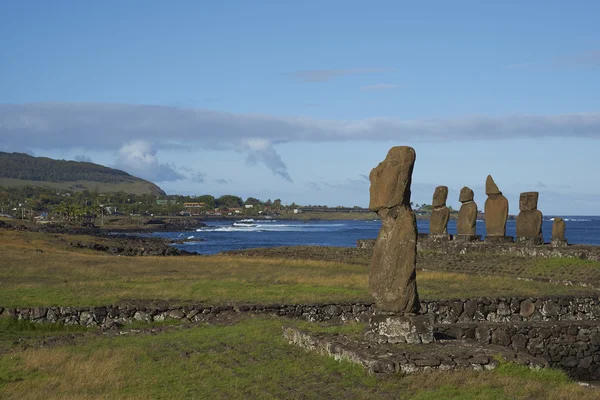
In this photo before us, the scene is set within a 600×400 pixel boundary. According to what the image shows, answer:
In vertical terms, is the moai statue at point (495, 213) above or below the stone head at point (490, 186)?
below

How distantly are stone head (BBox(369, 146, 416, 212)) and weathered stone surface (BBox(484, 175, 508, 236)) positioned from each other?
27.6m

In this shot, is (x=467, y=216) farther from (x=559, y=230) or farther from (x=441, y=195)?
(x=559, y=230)

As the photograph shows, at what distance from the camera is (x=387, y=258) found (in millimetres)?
15531

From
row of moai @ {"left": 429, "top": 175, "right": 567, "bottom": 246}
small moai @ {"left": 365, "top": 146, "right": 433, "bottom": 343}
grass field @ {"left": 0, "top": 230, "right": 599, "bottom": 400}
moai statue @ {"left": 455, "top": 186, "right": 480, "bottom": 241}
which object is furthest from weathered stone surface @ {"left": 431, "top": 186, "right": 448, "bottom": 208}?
small moai @ {"left": 365, "top": 146, "right": 433, "bottom": 343}

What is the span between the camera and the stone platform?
12.6 metres

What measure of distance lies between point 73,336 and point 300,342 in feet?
16.3

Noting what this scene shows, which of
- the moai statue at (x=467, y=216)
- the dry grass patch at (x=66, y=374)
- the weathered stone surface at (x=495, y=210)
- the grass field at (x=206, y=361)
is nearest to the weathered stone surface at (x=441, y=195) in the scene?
the moai statue at (x=467, y=216)

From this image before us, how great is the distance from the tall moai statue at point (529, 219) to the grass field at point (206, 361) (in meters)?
14.7

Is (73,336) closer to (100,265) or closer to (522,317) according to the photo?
(522,317)

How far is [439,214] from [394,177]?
30065mm

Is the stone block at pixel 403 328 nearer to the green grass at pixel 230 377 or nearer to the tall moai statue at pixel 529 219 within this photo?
the green grass at pixel 230 377

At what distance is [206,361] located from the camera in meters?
13.8

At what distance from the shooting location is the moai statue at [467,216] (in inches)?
1699

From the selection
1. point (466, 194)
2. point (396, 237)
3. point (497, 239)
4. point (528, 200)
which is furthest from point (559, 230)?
point (396, 237)
